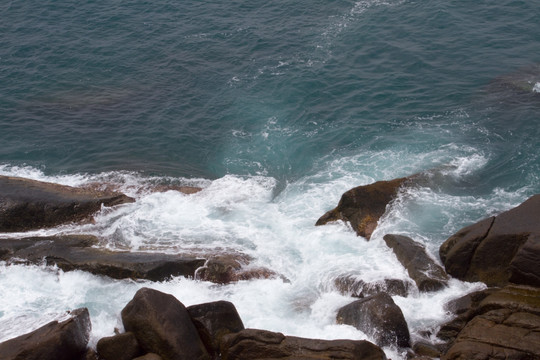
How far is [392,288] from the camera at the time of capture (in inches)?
Result: 749

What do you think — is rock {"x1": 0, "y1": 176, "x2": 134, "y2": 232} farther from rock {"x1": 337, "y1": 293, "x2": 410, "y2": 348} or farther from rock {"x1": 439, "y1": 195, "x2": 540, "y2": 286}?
rock {"x1": 439, "y1": 195, "x2": 540, "y2": 286}

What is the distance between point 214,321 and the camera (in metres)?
17.1

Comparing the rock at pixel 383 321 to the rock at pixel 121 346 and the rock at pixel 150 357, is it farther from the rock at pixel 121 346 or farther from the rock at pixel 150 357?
the rock at pixel 121 346

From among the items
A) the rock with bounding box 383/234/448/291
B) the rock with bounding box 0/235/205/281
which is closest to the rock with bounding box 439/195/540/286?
the rock with bounding box 383/234/448/291

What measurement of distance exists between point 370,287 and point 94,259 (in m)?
10.8

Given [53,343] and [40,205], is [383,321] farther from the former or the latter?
[40,205]

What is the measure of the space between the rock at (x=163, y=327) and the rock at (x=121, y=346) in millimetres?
211

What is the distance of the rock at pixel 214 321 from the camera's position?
55.5 feet

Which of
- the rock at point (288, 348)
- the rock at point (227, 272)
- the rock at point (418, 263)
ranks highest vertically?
the rock at point (288, 348)

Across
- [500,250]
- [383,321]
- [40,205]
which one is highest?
[500,250]

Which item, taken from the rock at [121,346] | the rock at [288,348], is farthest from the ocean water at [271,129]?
the rock at [288,348]

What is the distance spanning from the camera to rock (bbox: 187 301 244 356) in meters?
16.9

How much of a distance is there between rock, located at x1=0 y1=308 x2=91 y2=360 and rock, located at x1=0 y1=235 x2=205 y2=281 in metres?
3.42

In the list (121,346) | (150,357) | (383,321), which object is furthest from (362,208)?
(121,346)
